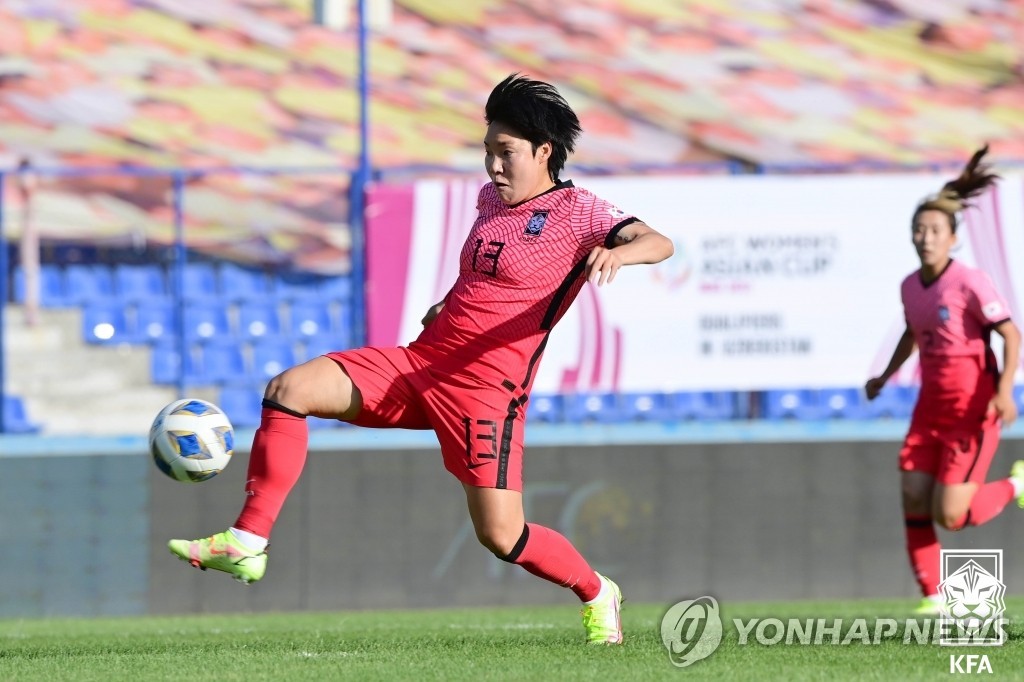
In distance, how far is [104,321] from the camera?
47.0 ft

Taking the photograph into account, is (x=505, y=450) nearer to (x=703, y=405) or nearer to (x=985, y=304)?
(x=985, y=304)

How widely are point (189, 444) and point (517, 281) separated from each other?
135 cm

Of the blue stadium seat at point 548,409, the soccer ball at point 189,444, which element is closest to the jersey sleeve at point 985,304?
the soccer ball at point 189,444

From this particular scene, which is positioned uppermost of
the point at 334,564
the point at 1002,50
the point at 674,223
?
the point at 1002,50

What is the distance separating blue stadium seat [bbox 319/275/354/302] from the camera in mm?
14719

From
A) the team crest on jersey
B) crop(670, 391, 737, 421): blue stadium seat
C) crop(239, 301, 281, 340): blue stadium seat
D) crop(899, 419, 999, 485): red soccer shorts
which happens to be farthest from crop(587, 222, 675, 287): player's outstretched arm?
crop(239, 301, 281, 340): blue stadium seat

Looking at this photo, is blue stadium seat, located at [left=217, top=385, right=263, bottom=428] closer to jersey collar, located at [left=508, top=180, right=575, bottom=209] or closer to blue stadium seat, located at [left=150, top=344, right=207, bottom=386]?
blue stadium seat, located at [left=150, top=344, right=207, bottom=386]

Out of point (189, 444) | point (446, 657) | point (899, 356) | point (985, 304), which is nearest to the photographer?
point (446, 657)

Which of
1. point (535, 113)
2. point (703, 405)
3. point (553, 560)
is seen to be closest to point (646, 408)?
A: point (703, 405)

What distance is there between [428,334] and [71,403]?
8.98 metres

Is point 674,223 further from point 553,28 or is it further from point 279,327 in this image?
point 553,28

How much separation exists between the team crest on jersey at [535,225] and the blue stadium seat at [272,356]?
7653mm

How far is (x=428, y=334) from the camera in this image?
A: 6074mm

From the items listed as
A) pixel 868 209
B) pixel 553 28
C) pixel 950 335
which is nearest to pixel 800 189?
pixel 868 209
